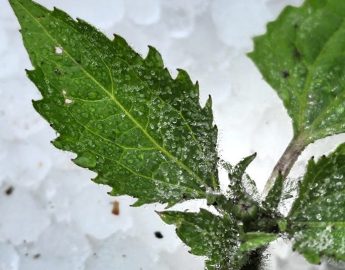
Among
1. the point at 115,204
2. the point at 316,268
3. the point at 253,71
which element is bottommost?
the point at 316,268

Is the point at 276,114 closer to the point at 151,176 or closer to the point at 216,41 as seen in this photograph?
the point at 216,41

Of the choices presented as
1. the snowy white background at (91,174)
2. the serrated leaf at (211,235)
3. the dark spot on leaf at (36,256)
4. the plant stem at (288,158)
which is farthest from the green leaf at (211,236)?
the dark spot on leaf at (36,256)

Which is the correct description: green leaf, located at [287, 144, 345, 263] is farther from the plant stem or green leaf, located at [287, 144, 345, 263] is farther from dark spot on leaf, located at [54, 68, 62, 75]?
dark spot on leaf, located at [54, 68, 62, 75]

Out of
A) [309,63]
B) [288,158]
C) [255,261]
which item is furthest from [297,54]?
[255,261]

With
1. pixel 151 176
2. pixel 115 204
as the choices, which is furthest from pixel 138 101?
pixel 115 204

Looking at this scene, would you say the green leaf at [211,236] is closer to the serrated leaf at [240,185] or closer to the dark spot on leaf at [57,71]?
the serrated leaf at [240,185]

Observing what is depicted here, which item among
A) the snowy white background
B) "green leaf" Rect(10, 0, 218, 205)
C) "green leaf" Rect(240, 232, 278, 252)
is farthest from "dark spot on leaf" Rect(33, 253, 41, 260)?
"green leaf" Rect(240, 232, 278, 252)
